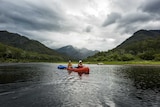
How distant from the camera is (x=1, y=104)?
25.4 metres

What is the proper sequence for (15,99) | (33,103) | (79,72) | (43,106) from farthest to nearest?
(79,72)
(15,99)
(33,103)
(43,106)

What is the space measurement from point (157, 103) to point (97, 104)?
9134 mm

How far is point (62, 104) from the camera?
86.0ft

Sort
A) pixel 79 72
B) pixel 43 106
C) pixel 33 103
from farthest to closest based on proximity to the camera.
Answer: pixel 79 72 < pixel 33 103 < pixel 43 106

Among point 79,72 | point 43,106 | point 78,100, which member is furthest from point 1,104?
point 79,72

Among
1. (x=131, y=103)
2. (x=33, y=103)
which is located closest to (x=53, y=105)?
(x=33, y=103)

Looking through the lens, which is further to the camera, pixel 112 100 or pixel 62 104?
pixel 112 100

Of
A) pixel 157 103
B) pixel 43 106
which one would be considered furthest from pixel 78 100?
pixel 157 103

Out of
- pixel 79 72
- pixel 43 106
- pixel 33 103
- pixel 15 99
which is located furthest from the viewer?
pixel 79 72

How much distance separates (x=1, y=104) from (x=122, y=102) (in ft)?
57.5

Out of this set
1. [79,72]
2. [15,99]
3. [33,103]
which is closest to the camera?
[33,103]

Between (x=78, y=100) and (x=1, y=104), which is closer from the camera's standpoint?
(x=1, y=104)

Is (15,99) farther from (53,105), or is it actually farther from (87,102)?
(87,102)

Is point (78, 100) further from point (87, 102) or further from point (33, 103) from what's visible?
point (33, 103)
